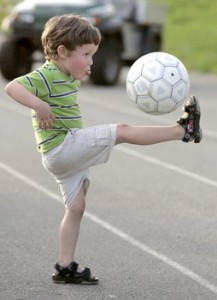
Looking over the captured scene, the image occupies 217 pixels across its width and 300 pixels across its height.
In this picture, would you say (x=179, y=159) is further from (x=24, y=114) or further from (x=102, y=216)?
(x=24, y=114)

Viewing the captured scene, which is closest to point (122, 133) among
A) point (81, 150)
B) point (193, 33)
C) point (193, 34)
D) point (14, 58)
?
point (81, 150)

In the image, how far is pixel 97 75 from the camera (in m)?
21.8

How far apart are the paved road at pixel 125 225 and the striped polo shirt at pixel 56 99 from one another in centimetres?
90

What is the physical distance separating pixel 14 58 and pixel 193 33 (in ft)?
Result: 52.4

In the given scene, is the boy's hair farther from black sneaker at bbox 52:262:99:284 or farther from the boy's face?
black sneaker at bbox 52:262:99:284

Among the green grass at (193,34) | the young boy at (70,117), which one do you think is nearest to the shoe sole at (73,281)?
the young boy at (70,117)

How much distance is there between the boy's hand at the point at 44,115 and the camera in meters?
6.28

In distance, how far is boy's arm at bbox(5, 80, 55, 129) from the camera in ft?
20.6

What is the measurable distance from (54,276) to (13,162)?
5373mm

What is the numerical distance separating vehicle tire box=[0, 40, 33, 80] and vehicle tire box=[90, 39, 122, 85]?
57.2 inches

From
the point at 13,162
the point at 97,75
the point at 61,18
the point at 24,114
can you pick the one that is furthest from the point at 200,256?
the point at 97,75

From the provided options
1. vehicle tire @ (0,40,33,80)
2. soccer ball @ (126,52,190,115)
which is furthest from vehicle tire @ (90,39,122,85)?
soccer ball @ (126,52,190,115)

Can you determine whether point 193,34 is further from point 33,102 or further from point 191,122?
point 33,102

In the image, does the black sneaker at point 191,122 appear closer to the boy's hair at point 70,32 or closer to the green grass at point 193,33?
the boy's hair at point 70,32
